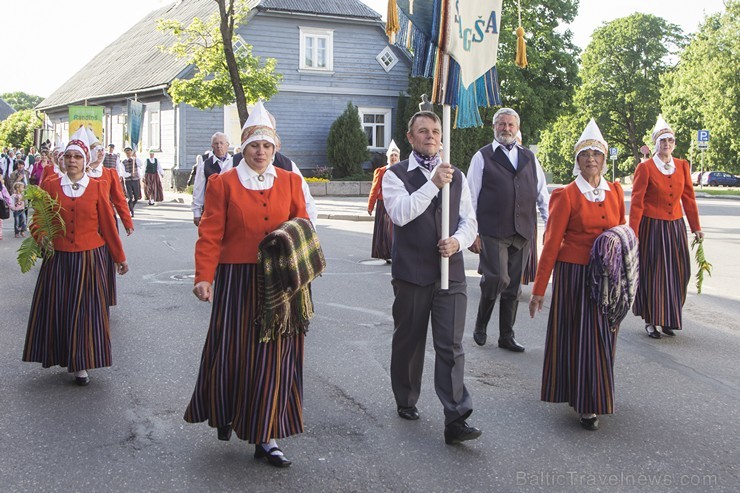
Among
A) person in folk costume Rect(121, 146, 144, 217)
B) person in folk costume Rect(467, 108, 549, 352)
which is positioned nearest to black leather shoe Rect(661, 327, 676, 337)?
person in folk costume Rect(467, 108, 549, 352)

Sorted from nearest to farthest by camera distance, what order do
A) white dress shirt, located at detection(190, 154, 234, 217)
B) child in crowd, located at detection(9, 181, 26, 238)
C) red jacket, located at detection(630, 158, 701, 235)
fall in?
red jacket, located at detection(630, 158, 701, 235)
white dress shirt, located at detection(190, 154, 234, 217)
child in crowd, located at detection(9, 181, 26, 238)

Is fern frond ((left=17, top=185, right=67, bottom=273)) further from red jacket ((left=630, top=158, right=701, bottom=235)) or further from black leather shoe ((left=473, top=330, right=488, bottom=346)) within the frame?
red jacket ((left=630, top=158, right=701, bottom=235))

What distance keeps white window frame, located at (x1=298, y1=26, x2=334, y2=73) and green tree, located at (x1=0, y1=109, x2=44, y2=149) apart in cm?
2778

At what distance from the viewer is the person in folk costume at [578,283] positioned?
5478 mm

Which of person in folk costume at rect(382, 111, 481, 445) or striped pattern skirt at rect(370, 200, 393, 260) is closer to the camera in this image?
person in folk costume at rect(382, 111, 481, 445)

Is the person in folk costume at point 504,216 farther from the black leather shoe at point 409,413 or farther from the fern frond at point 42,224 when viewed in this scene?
the fern frond at point 42,224

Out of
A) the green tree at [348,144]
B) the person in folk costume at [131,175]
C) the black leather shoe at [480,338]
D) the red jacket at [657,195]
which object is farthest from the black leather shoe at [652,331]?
the green tree at [348,144]

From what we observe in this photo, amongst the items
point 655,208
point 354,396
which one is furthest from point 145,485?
point 655,208

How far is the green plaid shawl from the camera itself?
468 cm

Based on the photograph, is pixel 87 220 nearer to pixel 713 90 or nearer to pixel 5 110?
pixel 713 90

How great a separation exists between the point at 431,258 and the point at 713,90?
5679 cm

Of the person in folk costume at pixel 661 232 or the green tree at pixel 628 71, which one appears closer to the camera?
the person in folk costume at pixel 661 232

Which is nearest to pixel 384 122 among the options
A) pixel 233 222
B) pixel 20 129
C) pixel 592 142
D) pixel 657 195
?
pixel 657 195

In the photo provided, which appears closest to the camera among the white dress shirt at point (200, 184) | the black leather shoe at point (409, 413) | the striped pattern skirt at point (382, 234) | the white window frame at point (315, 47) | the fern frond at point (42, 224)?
the black leather shoe at point (409, 413)
